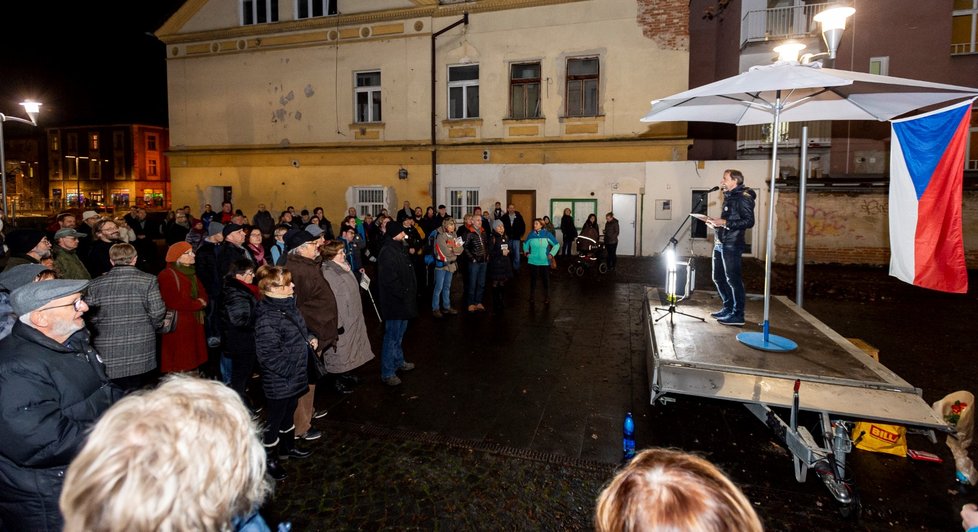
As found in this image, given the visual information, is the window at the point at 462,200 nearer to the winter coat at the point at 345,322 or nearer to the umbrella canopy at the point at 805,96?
the umbrella canopy at the point at 805,96

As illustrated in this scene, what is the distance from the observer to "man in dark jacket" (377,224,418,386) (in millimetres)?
6105

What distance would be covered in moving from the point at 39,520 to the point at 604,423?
436 centimetres

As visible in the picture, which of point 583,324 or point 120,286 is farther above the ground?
point 120,286

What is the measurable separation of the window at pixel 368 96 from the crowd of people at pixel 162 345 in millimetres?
12222

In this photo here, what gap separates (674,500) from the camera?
1.30 metres

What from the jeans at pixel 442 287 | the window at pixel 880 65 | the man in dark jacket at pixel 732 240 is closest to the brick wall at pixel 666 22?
the window at pixel 880 65

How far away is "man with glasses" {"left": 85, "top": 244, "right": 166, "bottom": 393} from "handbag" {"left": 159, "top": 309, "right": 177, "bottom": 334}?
1.62 ft

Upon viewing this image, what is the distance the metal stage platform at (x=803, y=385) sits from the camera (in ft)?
12.9

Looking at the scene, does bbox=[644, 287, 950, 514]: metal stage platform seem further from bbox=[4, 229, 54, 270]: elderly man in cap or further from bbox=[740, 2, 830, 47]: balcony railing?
bbox=[740, 2, 830, 47]: balcony railing

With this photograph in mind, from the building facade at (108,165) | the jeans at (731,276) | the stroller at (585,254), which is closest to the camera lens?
the jeans at (731,276)

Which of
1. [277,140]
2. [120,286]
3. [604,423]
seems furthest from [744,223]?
[277,140]

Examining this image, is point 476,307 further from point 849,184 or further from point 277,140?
point 277,140

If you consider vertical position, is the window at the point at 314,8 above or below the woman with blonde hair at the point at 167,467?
above

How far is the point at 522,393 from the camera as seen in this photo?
5973mm
